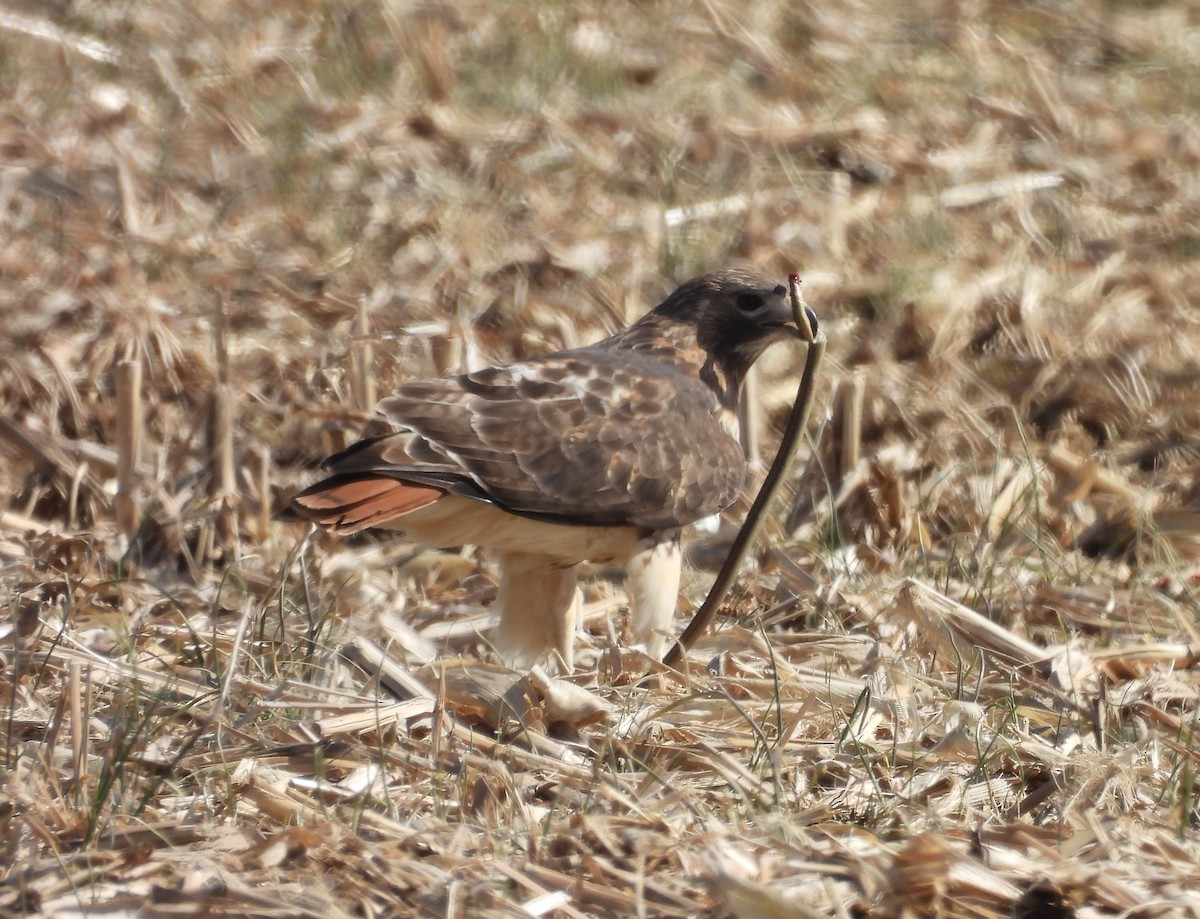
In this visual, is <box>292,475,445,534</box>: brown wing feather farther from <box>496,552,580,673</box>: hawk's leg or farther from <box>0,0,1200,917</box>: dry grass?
<box>496,552,580,673</box>: hawk's leg

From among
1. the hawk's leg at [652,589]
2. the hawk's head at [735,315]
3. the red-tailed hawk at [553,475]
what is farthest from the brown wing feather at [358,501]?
the hawk's head at [735,315]

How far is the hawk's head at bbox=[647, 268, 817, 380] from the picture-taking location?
522 cm

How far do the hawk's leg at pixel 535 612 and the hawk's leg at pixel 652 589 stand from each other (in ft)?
0.60

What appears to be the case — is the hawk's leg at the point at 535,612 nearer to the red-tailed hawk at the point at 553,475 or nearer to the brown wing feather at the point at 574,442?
the red-tailed hawk at the point at 553,475

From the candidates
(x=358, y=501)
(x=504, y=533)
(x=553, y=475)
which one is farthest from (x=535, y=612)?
(x=358, y=501)

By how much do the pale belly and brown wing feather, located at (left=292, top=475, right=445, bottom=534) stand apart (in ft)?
0.42

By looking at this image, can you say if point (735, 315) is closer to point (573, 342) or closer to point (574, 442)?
point (574, 442)

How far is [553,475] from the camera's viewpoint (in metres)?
4.62

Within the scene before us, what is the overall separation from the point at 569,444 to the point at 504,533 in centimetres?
28

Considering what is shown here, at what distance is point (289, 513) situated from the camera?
4.37m

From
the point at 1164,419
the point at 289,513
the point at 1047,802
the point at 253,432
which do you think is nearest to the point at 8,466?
the point at 253,432

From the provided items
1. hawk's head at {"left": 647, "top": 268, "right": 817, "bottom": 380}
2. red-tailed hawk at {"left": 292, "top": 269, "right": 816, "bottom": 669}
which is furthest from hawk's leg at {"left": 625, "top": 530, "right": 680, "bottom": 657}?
hawk's head at {"left": 647, "top": 268, "right": 817, "bottom": 380}

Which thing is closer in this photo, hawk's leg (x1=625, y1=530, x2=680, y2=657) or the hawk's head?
hawk's leg (x1=625, y1=530, x2=680, y2=657)

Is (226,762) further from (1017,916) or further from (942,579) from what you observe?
(942,579)
